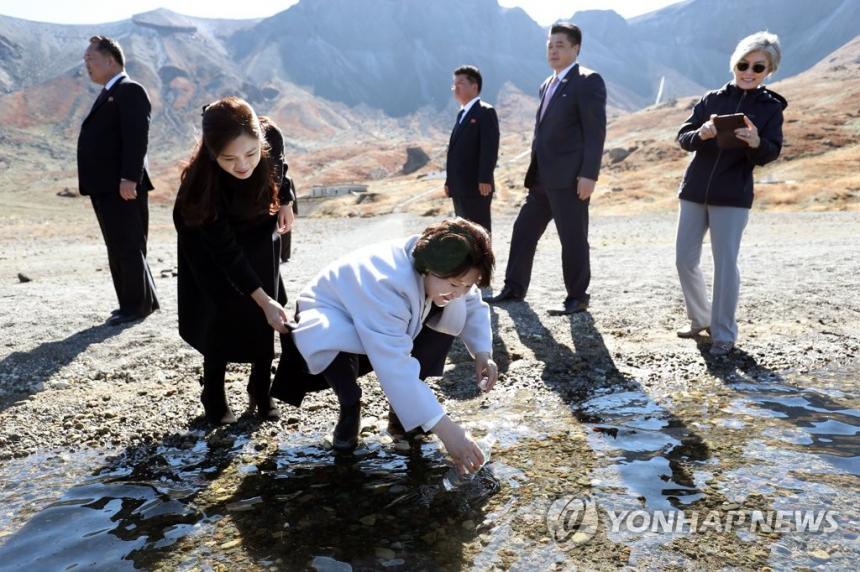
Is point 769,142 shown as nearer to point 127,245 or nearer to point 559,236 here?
point 559,236

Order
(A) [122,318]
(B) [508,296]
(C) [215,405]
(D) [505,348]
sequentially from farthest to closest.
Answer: (B) [508,296] < (A) [122,318] < (D) [505,348] < (C) [215,405]

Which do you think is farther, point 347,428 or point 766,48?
point 766,48

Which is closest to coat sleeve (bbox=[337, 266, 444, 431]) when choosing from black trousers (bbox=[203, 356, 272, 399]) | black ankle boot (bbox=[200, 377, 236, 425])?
black trousers (bbox=[203, 356, 272, 399])

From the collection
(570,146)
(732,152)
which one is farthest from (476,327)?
(570,146)

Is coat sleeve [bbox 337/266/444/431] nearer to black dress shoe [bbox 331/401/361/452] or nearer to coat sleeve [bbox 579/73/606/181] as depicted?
black dress shoe [bbox 331/401/361/452]

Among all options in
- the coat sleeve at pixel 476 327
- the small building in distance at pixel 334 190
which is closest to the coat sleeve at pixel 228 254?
the coat sleeve at pixel 476 327

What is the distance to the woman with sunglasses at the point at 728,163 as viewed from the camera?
4109 mm

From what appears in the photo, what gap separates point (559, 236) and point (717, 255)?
1.45m

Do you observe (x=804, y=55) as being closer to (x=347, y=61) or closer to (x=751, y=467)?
(x=347, y=61)

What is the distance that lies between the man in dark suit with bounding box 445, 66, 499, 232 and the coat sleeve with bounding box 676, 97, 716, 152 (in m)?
2.11

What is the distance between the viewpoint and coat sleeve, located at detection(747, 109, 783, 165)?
4102 millimetres

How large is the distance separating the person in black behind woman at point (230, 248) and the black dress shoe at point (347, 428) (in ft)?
1.44

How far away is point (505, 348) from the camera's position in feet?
15.6

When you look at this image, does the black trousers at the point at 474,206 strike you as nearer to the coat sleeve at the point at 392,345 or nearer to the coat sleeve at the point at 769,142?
the coat sleeve at the point at 769,142
